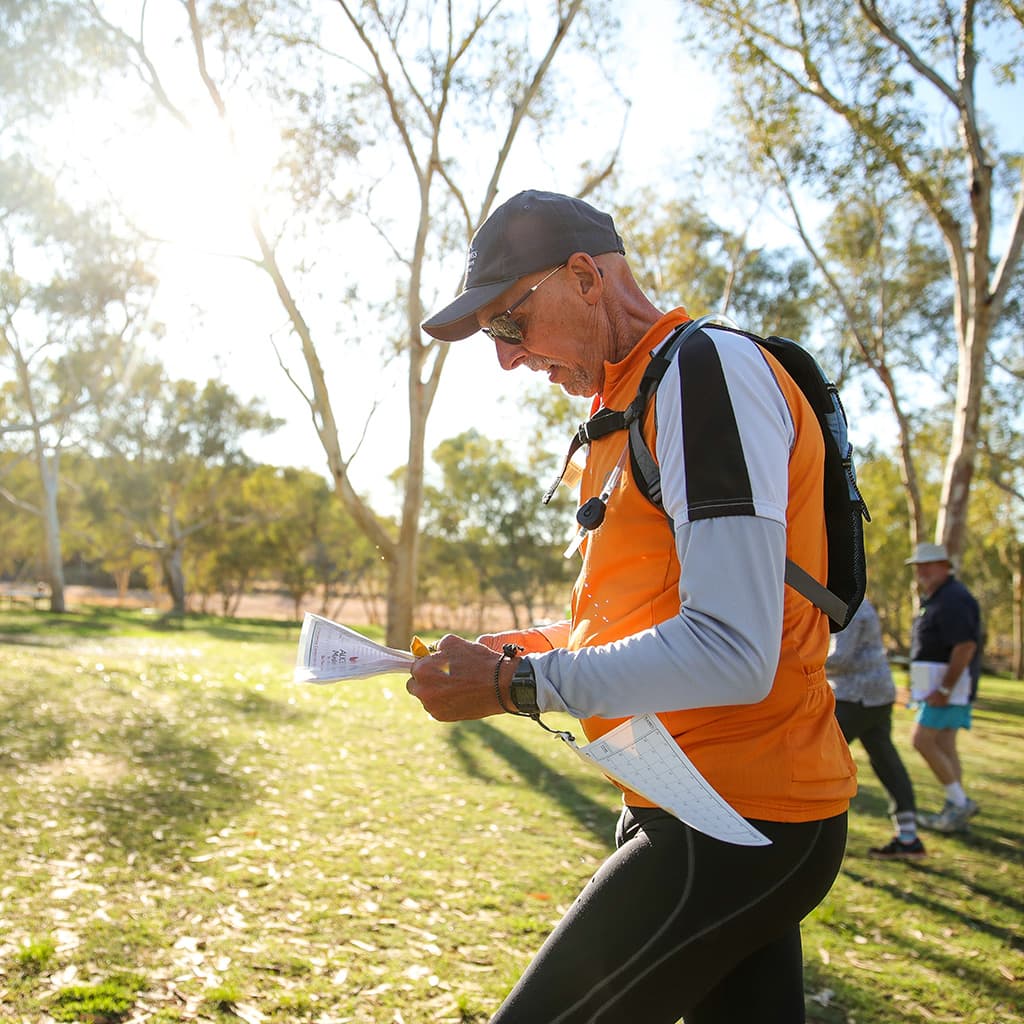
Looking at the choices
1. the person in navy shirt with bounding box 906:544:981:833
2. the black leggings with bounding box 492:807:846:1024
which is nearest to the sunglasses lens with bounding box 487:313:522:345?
Answer: the black leggings with bounding box 492:807:846:1024

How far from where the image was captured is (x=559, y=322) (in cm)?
183

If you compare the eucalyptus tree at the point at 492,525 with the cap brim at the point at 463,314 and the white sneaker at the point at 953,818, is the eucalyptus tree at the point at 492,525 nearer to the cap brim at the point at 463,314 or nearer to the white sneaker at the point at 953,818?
the white sneaker at the point at 953,818

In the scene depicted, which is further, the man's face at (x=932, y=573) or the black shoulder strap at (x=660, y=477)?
the man's face at (x=932, y=573)

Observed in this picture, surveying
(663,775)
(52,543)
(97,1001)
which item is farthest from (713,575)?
(52,543)

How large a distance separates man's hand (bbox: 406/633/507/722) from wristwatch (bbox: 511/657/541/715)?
2 cm

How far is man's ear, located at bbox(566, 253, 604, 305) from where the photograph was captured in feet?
5.85

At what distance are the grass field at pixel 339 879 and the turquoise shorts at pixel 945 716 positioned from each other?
82 centimetres

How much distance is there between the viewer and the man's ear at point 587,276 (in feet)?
5.85

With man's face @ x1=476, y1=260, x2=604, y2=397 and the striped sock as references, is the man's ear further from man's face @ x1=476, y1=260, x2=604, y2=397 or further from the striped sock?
the striped sock

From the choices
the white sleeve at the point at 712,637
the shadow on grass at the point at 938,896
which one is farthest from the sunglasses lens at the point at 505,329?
the shadow on grass at the point at 938,896

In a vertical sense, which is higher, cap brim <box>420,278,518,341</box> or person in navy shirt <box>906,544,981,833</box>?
cap brim <box>420,278,518,341</box>

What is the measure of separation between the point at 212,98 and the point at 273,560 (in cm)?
3249

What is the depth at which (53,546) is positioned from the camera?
29.9 meters

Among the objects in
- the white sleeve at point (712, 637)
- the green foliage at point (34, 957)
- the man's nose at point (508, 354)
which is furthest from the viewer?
the green foliage at point (34, 957)
